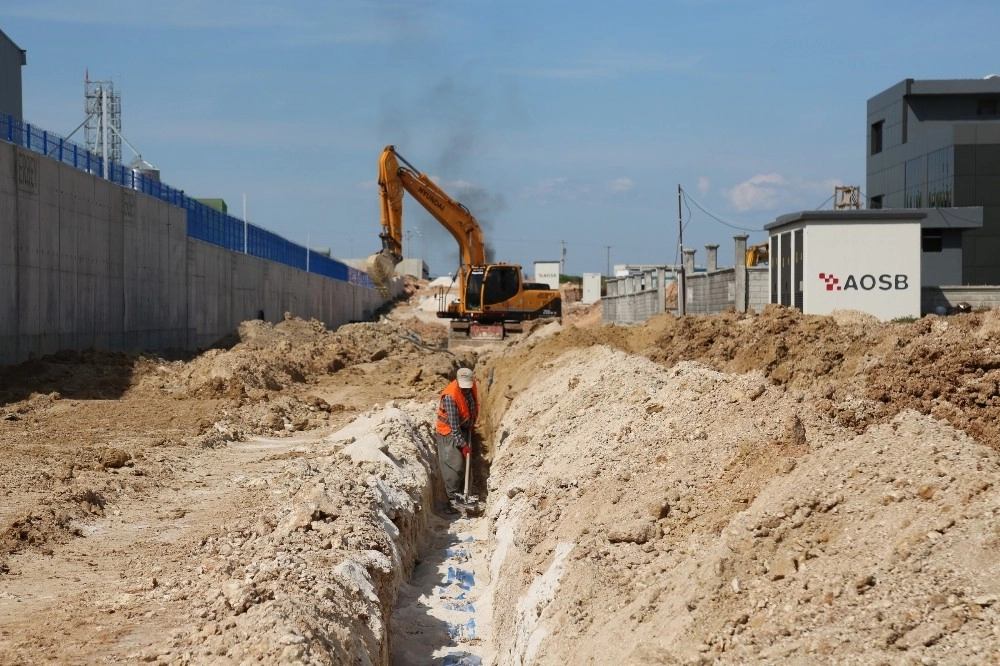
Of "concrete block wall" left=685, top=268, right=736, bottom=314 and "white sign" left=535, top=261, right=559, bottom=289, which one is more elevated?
"white sign" left=535, top=261, right=559, bottom=289

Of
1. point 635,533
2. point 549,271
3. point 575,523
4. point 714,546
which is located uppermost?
point 549,271

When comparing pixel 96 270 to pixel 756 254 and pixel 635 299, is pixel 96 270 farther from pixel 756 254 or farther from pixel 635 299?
pixel 756 254

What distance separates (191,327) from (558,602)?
2319 centimetres

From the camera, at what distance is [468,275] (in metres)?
30.7

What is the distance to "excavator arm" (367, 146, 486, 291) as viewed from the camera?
28.6 meters

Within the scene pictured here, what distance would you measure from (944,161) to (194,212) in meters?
29.6

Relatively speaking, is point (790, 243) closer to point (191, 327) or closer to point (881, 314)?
point (881, 314)

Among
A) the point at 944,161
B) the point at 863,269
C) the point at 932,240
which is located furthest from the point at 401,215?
the point at 944,161

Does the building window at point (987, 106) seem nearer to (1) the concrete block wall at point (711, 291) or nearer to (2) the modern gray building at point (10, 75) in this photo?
(1) the concrete block wall at point (711, 291)

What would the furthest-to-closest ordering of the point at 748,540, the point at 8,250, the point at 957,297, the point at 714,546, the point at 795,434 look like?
the point at 957,297, the point at 8,250, the point at 795,434, the point at 714,546, the point at 748,540

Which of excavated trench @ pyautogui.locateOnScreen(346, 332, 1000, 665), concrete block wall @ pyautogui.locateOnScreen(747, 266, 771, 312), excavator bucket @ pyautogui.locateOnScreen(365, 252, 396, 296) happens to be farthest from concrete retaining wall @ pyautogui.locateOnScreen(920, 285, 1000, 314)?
excavated trench @ pyautogui.locateOnScreen(346, 332, 1000, 665)

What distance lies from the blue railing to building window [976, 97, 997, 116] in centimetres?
3080

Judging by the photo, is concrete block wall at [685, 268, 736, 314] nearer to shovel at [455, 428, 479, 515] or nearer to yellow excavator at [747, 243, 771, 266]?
yellow excavator at [747, 243, 771, 266]

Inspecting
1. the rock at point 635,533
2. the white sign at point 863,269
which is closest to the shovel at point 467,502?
the rock at point 635,533
